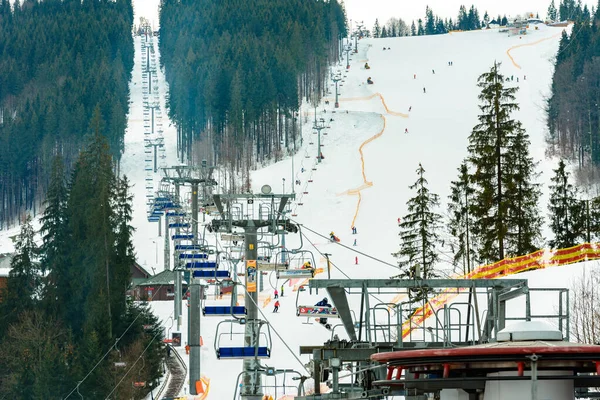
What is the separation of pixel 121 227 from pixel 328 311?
43.6m

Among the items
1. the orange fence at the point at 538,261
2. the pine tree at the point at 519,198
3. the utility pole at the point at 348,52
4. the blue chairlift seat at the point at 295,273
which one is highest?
the utility pole at the point at 348,52

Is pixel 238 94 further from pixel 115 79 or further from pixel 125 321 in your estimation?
pixel 125 321

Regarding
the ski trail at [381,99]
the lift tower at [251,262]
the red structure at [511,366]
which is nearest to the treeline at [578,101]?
the ski trail at [381,99]

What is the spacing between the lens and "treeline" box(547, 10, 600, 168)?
112 metres

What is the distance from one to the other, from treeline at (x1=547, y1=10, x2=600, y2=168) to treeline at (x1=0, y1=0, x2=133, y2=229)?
48.0 metres

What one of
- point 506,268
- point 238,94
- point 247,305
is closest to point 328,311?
point 247,305

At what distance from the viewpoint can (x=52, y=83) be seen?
154875mm

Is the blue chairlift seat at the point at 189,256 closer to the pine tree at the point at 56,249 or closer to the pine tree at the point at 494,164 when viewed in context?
the pine tree at the point at 494,164

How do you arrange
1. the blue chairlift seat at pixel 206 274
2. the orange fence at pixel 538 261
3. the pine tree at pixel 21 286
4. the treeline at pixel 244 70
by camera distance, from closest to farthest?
the blue chairlift seat at pixel 206 274 < the orange fence at pixel 538 261 < the pine tree at pixel 21 286 < the treeline at pixel 244 70

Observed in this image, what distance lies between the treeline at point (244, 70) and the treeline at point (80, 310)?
1444 inches

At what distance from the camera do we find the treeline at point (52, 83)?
13225 cm

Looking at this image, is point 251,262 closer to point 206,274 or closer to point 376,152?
point 206,274

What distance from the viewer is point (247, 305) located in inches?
1243

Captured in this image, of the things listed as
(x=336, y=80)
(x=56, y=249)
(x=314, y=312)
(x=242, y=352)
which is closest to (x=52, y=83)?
(x=336, y=80)
